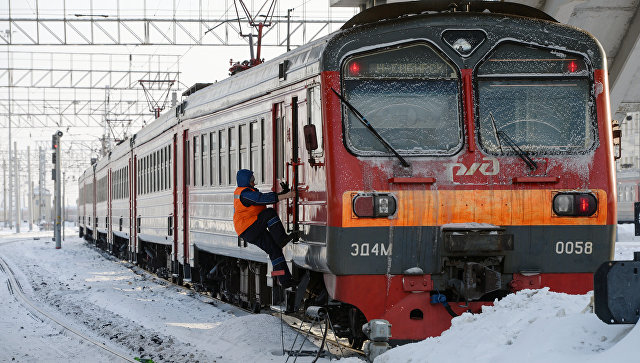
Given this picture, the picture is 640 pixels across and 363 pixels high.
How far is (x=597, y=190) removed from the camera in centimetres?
820

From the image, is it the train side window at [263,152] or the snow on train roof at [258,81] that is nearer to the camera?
the snow on train roof at [258,81]

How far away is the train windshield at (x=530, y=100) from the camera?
8.15m

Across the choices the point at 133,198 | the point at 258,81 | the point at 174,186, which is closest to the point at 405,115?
the point at 258,81

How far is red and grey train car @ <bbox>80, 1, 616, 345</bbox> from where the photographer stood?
7.91 m

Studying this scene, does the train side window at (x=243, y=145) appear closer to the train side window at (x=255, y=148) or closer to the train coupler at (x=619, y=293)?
the train side window at (x=255, y=148)

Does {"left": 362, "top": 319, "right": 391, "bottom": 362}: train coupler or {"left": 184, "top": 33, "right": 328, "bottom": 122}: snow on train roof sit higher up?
{"left": 184, "top": 33, "right": 328, "bottom": 122}: snow on train roof

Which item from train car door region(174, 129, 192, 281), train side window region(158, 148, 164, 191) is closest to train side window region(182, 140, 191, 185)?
train car door region(174, 129, 192, 281)

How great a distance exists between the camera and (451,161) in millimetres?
8062

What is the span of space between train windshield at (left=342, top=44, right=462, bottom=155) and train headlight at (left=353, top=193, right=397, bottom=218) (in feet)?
1.23

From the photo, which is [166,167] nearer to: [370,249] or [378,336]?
[370,249]

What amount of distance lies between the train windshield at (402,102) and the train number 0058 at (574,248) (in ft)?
4.07

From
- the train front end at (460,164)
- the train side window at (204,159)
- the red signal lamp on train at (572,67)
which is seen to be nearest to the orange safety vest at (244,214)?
the train front end at (460,164)

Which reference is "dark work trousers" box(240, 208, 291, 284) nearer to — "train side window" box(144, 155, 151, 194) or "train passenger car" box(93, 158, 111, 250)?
"train side window" box(144, 155, 151, 194)

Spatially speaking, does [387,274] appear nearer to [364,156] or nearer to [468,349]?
[364,156]
